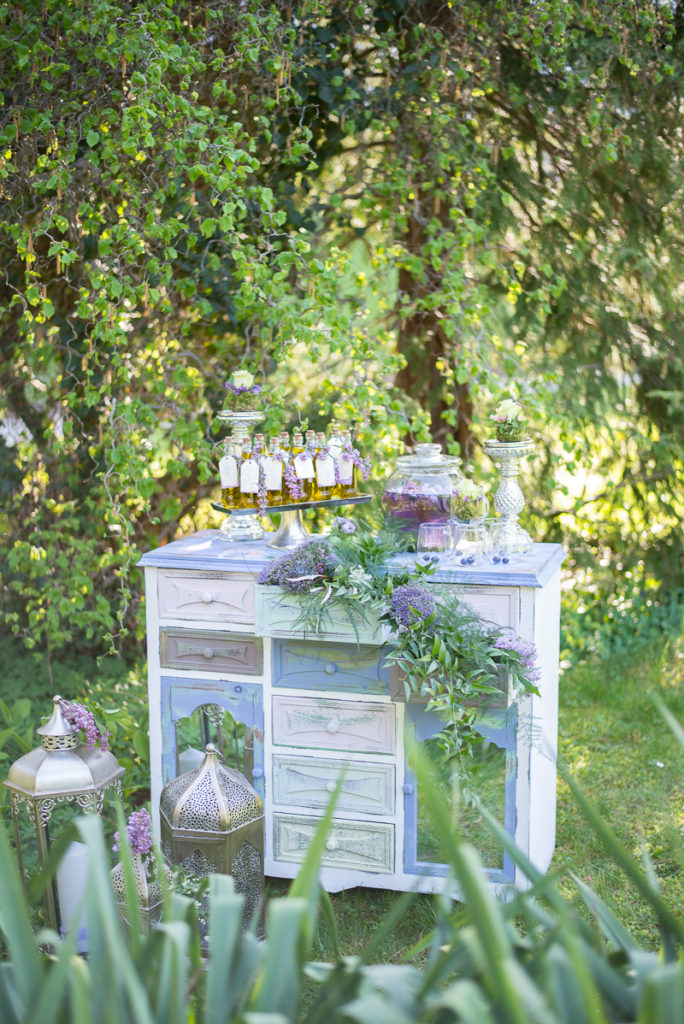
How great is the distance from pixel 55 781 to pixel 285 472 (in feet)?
3.30

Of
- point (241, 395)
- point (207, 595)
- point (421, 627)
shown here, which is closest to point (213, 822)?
point (207, 595)

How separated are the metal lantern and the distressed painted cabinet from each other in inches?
14.7

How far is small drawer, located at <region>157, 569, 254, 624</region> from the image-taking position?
2676mm

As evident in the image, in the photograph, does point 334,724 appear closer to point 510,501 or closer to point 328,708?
point 328,708

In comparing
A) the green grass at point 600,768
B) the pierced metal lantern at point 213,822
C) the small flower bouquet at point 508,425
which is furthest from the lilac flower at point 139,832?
the small flower bouquet at point 508,425

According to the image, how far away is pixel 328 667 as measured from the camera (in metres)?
2.60

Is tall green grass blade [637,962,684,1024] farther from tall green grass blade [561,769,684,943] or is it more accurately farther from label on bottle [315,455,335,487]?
label on bottle [315,455,335,487]

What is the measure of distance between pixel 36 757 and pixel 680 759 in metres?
2.31

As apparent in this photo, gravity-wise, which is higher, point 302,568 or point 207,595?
point 302,568

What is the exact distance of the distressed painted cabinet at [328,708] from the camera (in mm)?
2516

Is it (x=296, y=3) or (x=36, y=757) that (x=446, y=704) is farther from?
(x=296, y=3)

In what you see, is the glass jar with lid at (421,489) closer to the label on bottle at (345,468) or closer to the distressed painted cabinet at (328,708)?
the label on bottle at (345,468)

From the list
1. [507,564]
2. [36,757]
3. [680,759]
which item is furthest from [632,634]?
[36,757]

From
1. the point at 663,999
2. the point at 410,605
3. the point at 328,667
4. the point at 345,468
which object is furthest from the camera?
the point at 345,468
